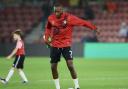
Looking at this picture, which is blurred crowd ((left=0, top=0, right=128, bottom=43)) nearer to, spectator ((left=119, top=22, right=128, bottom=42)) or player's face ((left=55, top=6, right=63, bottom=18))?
spectator ((left=119, top=22, right=128, bottom=42))

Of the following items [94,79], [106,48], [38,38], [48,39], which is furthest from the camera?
[38,38]

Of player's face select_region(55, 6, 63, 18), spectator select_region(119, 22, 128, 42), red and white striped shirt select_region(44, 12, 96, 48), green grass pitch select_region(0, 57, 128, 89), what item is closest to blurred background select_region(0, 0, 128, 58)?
spectator select_region(119, 22, 128, 42)

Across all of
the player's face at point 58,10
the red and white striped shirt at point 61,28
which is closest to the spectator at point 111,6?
the red and white striped shirt at point 61,28

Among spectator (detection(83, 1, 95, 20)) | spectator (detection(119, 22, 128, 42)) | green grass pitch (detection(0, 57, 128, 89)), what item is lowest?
spectator (detection(119, 22, 128, 42))

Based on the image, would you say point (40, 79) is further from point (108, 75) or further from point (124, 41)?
point (124, 41)

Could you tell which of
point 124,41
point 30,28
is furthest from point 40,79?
point 30,28

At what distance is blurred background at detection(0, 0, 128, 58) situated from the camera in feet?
120

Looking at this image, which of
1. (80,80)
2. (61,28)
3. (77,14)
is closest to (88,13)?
(77,14)

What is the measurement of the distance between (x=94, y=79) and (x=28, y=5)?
21916 millimetres

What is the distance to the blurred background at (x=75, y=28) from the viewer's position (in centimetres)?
3644

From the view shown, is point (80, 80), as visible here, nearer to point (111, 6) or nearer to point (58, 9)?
point (58, 9)

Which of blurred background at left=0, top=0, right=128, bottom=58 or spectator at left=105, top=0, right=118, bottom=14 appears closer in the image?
blurred background at left=0, top=0, right=128, bottom=58

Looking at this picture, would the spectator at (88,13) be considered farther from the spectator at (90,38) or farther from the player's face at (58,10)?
the player's face at (58,10)

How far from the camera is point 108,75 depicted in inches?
883
